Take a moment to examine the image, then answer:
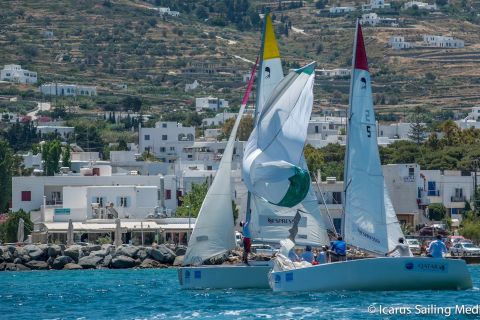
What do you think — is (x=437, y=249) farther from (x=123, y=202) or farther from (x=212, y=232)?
(x=123, y=202)

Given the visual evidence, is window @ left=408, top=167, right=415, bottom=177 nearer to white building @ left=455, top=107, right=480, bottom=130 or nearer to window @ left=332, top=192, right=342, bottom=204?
window @ left=332, top=192, right=342, bottom=204

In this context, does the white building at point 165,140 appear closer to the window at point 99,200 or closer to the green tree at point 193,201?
the green tree at point 193,201

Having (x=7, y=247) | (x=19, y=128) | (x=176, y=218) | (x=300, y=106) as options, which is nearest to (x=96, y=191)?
(x=176, y=218)

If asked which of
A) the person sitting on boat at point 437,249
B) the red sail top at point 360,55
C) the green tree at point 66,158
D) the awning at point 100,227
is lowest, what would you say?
the awning at point 100,227

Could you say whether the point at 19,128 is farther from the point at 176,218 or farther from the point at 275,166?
the point at 275,166

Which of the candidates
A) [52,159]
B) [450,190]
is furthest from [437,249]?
[52,159]

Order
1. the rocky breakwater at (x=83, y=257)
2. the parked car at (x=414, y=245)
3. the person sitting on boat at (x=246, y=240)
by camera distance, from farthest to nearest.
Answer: the rocky breakwater at (x=83, y=257) → the parked car at (x=414, y=245) → the person sitting on boat at (x=246, y=240)

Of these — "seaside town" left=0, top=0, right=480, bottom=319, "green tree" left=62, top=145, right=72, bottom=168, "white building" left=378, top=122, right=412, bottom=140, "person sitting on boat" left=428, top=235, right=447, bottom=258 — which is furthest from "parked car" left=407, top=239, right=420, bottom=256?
"white building" left=378, top=122, right=412, bottom=140

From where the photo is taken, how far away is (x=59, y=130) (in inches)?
6649

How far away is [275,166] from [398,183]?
165 ft

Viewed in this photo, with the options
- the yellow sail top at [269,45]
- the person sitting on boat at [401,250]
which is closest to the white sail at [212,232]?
the yellow sail top at [269,45]

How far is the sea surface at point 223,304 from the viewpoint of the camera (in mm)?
45281

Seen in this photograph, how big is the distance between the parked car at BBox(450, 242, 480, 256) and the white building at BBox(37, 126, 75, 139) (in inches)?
3319

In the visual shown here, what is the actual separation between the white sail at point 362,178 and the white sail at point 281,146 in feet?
8.25
